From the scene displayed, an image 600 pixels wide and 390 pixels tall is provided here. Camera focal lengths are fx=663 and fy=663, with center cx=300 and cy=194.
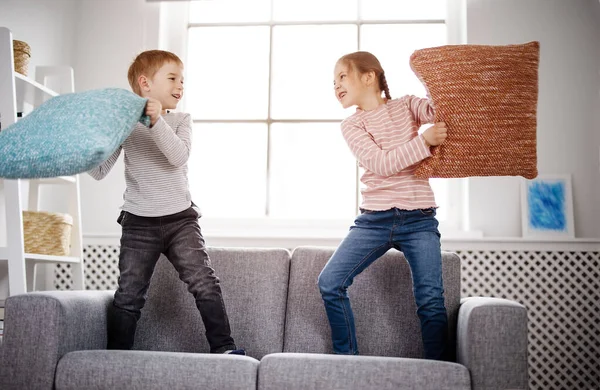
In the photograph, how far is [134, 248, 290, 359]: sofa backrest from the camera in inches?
85.7

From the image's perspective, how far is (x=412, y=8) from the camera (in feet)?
11.5

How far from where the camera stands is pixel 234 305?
221cm

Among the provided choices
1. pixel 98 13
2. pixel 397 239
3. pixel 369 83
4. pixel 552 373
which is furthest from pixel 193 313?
Result: pixel 98 13

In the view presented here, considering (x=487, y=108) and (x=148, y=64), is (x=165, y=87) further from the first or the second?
(x=487, y=108)

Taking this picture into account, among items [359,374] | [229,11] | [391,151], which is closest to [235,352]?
[359,374]

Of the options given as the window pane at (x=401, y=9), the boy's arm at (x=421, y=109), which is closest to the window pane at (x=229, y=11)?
the window pane at (x=401, y=9)

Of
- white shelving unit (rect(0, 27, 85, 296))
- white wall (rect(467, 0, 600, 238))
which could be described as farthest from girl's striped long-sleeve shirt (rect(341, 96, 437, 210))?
white shelving unit (rect(0, 27, 85, 296))

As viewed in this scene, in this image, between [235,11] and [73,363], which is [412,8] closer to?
[235,11]

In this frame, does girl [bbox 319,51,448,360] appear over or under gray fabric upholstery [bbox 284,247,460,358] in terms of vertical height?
over

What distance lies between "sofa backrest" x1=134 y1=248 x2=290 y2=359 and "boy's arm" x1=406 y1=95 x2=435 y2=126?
2.11 ft

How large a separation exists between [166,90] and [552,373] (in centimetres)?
214

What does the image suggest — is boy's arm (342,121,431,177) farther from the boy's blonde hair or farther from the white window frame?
the white window frame

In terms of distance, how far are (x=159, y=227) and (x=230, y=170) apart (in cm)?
141

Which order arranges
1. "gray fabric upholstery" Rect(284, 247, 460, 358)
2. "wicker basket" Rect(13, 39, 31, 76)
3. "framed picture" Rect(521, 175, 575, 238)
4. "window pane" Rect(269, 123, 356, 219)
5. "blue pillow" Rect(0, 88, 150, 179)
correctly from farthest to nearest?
1. "window pane" Rect(269, 123, 356, 219)
2. "framed picture" Rect(521, 175, 575, 238)
3. "wicker basket" Rect(13, 39, 31, 76)
4. "gray fabric upholstery" Rect(284, 247, 460, 358)
5. "blue pillow" Rect(0, 88, 150, 179)
